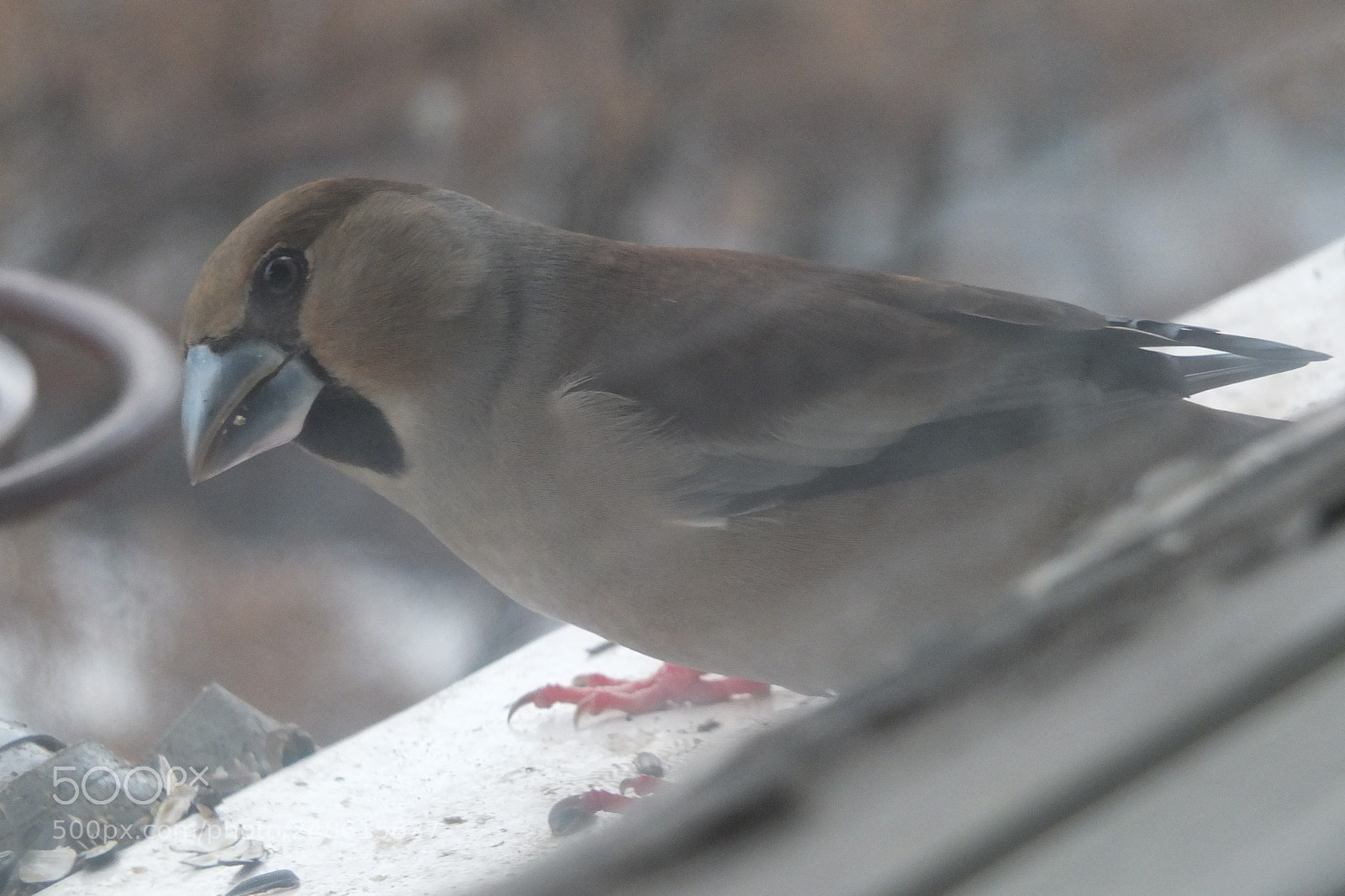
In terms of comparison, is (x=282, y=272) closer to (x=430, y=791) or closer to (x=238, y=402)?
(x=238, y=402)

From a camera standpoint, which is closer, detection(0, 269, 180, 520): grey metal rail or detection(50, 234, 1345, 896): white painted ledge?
detection(50, 234, 1345, 896): white painted ledge

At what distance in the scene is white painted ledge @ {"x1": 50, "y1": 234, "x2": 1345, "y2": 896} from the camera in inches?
33.5

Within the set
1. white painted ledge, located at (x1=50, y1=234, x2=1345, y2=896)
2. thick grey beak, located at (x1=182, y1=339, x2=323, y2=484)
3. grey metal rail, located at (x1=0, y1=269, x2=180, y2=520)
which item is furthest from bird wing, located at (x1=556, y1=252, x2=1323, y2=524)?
grey metal rail, located at (x1=0, y1=269, x2=180, y2=520)

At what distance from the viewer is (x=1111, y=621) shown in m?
0.51

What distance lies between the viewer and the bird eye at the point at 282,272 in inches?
45.1

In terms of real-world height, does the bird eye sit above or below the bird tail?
above

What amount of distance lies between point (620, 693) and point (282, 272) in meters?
0.58

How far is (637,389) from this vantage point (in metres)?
1.20

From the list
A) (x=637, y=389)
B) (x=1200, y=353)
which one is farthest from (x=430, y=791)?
(x=1200, y=353)

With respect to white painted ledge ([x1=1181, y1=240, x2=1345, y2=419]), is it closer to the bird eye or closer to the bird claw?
the bird claw

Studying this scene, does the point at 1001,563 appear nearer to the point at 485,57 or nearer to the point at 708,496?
the point at 708,496

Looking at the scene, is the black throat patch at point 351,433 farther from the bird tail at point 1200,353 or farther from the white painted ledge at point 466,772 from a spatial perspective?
the bird tail at point 1200,353

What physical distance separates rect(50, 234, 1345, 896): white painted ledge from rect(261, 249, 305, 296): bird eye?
459 mm

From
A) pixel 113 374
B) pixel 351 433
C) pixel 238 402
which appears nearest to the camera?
pixel 238 402
